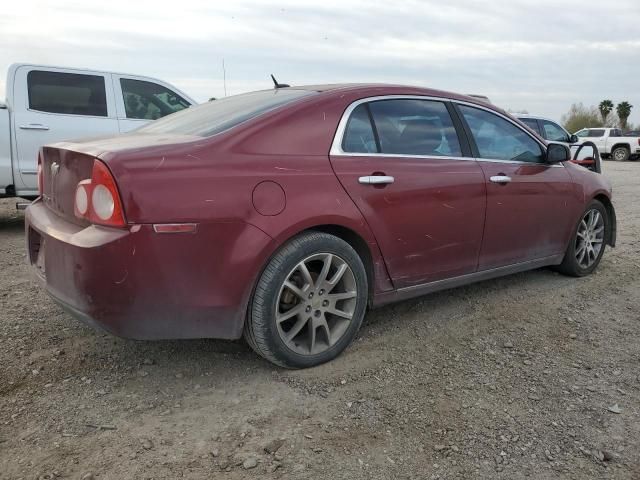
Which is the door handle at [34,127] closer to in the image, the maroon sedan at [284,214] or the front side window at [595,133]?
the maroon sedan at [284,214]

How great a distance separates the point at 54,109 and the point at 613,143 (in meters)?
27.3

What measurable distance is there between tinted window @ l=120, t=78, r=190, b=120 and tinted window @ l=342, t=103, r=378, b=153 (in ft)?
14.6

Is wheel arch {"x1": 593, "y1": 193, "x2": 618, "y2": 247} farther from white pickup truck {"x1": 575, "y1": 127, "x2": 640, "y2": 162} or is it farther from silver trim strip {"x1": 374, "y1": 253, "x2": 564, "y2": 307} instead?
white pickup truck {"x1": 575, "y1": 127, "x2": 640, "y2": 162}

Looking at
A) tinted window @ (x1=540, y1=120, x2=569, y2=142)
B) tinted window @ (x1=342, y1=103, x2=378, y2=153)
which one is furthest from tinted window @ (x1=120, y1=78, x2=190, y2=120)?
tinted window @ (x1=540, y1=120, x2=569, y2=142)

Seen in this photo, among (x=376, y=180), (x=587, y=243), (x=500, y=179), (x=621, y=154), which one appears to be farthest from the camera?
(x=621, y=154)

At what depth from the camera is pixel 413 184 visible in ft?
10.9

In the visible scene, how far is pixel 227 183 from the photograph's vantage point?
2.61 m

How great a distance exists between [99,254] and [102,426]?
75 centimetres

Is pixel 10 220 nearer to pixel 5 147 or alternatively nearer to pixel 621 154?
pixel 5 147

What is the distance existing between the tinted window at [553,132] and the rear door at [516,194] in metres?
8.08

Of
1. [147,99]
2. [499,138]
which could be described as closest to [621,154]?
[147,99]

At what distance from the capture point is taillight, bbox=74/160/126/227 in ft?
7.94

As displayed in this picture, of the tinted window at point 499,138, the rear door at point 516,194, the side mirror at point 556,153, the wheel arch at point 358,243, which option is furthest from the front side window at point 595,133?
the wheel arch at point 358,243

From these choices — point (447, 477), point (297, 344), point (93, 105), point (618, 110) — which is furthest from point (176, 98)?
point (618, 110)
